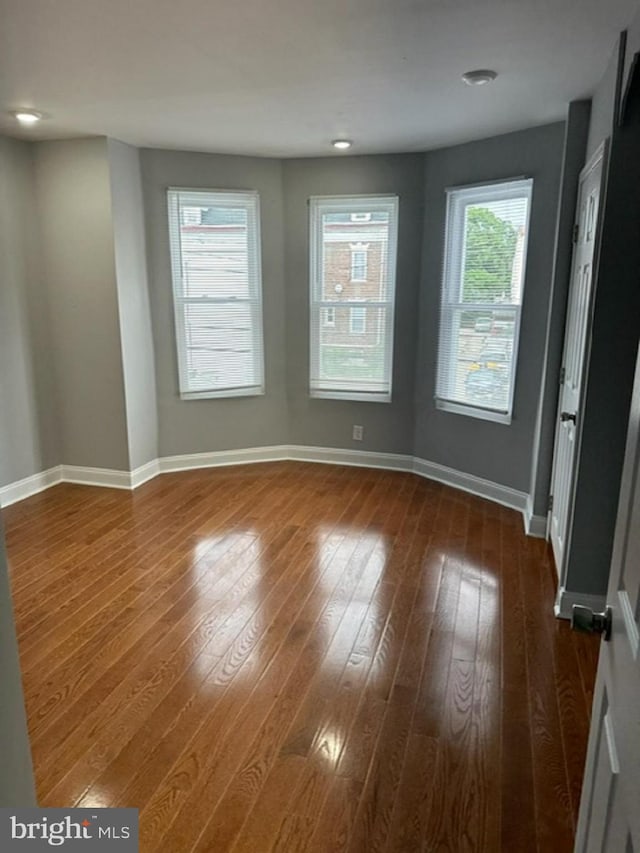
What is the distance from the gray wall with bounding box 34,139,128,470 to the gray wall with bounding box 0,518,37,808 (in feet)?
11.1

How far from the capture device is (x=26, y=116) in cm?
329

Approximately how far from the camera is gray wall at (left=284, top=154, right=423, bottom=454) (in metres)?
4.35

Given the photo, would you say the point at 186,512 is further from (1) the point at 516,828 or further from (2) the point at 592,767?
(2) the point at 592,767

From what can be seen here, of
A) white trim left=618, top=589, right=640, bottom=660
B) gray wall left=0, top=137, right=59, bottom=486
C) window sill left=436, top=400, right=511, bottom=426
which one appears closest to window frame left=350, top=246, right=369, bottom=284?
window sill left=436, top=400, right=511, bottom=426

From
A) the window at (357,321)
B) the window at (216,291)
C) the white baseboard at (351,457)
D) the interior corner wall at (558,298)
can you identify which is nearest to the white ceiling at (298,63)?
the interior corner wall at (558,298)

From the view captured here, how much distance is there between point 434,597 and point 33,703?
1.84 meters

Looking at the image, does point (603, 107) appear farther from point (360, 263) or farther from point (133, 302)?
point (133, 302)

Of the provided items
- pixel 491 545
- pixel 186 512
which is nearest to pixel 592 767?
pixel 491 545

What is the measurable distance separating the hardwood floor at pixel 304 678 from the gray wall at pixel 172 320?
1.10 m

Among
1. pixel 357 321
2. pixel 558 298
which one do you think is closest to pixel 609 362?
pixel 558 298

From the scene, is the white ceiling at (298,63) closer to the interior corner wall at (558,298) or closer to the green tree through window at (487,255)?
the interior corner wall at (558,298)

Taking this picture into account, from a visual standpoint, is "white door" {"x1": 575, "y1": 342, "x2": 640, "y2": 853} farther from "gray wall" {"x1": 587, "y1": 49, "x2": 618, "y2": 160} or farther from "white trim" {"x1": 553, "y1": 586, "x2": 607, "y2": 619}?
"gray wall" {"x1": 587, "y1": 49, "x2": 618, "y2": 160}

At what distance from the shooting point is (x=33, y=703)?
2.13 m

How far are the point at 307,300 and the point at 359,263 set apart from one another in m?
0.53
